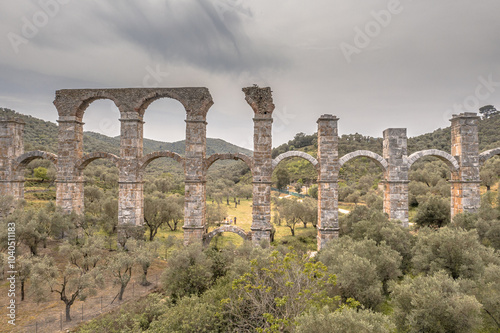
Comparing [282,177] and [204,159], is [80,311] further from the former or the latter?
[282,177]

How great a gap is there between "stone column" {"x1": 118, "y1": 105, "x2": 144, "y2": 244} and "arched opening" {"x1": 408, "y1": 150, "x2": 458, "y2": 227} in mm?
16453

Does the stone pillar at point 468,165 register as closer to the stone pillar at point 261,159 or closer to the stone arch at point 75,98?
the stone pillar at point 261,159

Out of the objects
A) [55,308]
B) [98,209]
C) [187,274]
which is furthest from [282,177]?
[55,308]

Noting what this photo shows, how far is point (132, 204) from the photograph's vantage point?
15.2m

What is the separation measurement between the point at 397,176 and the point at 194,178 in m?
12.0

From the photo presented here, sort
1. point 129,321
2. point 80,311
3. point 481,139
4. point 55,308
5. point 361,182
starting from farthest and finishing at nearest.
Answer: point 481,139 → point 361,182 → point 55,308 → point 80,311 → point 129,321

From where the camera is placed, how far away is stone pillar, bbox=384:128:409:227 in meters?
14.6

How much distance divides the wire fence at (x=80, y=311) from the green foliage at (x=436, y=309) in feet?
35.7

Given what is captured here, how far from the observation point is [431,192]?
26328 mm

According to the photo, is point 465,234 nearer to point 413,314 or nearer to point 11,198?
point 413,314

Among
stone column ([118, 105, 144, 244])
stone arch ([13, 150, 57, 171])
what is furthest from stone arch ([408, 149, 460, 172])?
stone arch ([13, 150, 57, 171])

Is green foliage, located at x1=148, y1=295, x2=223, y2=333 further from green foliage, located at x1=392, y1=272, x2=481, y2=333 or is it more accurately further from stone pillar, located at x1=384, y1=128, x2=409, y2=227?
stone pillar, located at x1=384, y1=128, x2=409, y2=227

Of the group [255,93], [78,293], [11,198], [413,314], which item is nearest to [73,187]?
[11,198]

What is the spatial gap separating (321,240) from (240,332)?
812cm
